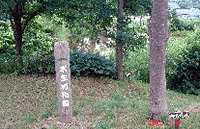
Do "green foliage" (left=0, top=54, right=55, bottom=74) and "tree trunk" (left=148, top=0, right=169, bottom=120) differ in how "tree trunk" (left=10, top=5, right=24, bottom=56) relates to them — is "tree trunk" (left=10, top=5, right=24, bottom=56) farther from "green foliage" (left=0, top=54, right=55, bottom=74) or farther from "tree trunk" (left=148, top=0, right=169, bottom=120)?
"tree trunk" (left=148, top=0, right=169, bottom=120)

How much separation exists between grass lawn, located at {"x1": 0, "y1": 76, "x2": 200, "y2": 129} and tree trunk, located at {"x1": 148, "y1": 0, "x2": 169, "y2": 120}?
457 mm

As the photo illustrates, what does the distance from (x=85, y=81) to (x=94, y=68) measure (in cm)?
60

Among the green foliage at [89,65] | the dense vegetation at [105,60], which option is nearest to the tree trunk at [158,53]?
the dense vegetation at [105,60]

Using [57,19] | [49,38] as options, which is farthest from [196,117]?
[49,38]

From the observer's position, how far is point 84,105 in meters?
7.40

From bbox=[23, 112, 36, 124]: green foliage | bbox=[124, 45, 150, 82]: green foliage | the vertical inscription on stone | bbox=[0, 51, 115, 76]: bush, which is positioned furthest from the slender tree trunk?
bbox=[23, 112, 36, 124]: green foliage

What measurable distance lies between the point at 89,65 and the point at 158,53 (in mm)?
4766

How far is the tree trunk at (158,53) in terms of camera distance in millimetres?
5324

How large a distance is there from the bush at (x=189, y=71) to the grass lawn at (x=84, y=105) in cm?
151

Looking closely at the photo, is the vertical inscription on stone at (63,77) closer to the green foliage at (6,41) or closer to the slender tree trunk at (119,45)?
the slender tree trunk at (119,45)

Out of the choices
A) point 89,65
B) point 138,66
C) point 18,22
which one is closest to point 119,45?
point 89,65

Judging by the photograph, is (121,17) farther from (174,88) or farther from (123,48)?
(174,88)

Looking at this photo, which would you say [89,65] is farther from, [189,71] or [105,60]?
[189,71]

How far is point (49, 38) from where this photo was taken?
601 inches
